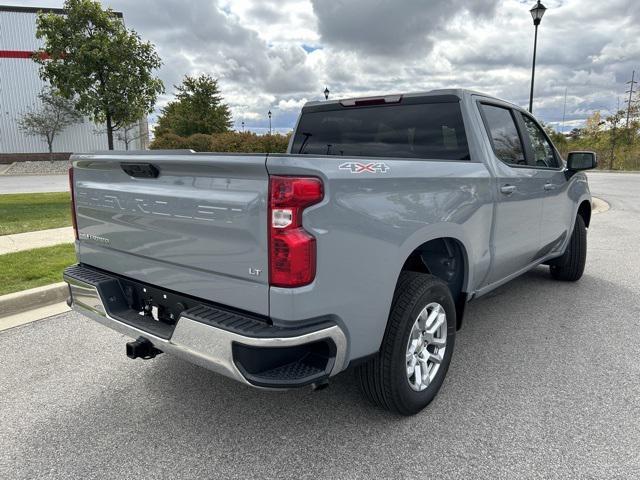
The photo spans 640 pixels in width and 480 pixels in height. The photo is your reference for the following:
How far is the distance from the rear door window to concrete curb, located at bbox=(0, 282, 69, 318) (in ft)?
13.0

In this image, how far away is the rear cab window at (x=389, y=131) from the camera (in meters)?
3.54

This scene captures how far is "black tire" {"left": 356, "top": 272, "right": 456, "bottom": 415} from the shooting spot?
2.58 meters

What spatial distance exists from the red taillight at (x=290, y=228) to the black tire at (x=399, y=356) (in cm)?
77

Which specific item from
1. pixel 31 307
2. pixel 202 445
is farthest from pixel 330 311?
pixel 31 307

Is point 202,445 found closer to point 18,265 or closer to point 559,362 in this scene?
point 559,362

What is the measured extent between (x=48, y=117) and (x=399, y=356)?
4444 cm

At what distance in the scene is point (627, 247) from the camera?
788 cm

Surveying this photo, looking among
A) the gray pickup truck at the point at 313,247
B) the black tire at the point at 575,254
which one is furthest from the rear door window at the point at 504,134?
the black tire at the point at 575,254

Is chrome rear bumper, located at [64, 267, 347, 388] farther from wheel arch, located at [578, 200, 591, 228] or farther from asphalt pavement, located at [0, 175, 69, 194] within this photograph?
asphalt pavement, located at [0, 175, 69, 194]

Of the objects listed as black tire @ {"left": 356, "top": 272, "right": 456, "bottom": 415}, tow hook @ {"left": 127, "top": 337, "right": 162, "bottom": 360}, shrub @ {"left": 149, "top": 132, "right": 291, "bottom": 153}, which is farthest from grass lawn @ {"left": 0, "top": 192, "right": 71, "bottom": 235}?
shrub @ {"left": 149, "top": 132, "right": 291, "bottom": 153}

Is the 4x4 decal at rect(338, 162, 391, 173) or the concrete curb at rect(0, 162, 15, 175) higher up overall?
the 4x4 decal at rect(338, 162, 391, 173)

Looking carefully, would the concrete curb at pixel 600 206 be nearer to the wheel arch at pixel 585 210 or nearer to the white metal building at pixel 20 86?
the wheel arch at pixel 585 210

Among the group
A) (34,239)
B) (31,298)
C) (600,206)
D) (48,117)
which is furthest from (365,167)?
(48,117)

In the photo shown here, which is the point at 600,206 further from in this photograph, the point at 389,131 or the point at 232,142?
the point at 232,142
